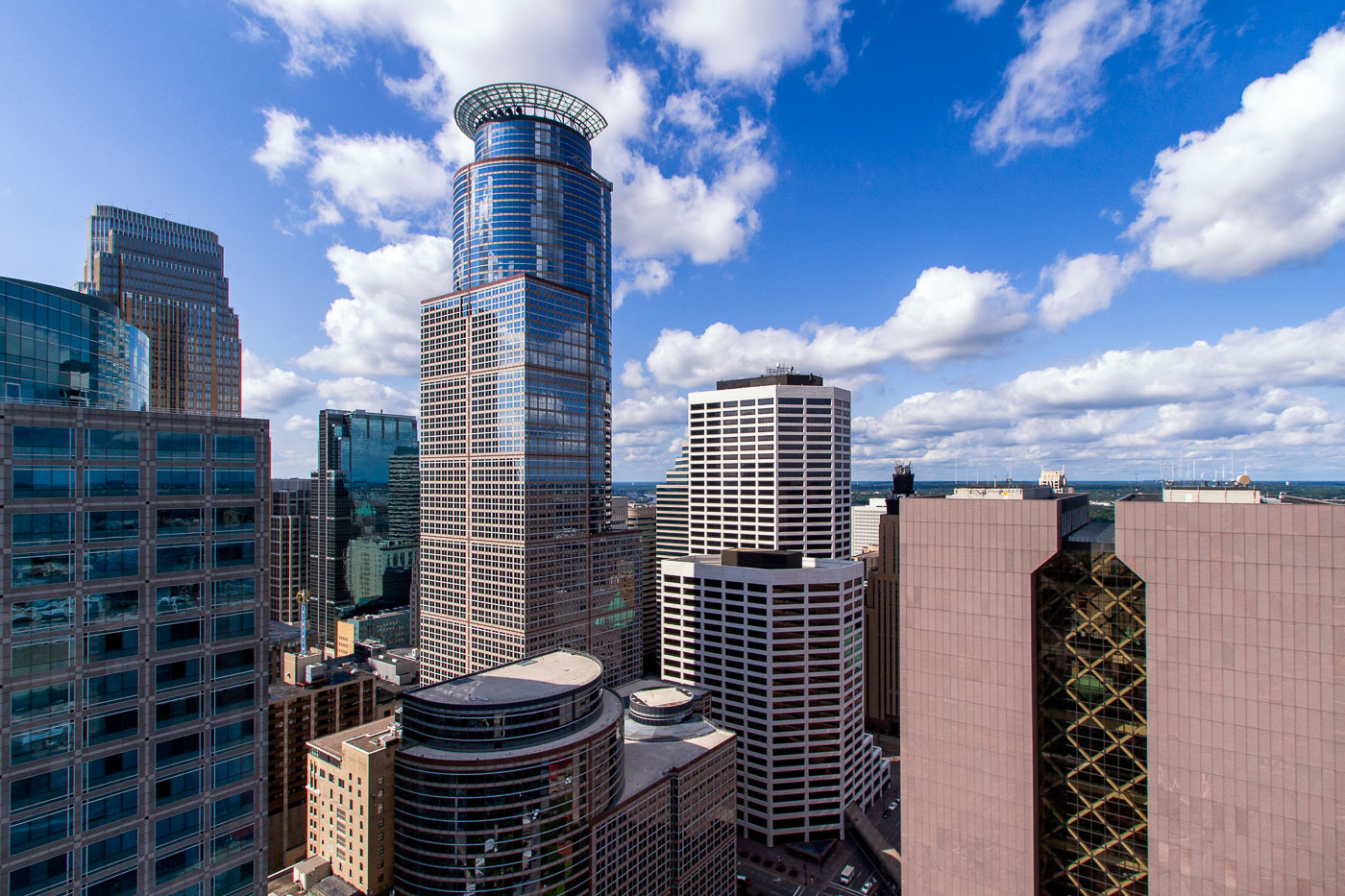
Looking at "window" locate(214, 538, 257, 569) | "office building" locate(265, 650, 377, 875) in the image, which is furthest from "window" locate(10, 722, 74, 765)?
"office building" locate(265, 650, 377, 875)

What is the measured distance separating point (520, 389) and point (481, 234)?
66644mm

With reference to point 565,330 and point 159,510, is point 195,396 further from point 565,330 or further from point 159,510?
point 159,510

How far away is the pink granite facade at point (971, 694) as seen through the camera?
45031 millimetres

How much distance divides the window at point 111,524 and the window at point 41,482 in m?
1.87

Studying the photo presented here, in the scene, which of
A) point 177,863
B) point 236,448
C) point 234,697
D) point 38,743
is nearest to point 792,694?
point 234,697

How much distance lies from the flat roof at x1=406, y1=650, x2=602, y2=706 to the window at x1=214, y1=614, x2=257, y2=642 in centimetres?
4576

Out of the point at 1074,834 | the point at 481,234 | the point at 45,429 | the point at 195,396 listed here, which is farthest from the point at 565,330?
the point at 1074,834

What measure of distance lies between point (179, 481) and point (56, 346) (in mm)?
15441

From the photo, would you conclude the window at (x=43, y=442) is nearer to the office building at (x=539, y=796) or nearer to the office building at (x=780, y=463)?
the office building at (x=539, y=796)

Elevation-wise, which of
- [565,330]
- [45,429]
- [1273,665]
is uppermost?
[565,330]

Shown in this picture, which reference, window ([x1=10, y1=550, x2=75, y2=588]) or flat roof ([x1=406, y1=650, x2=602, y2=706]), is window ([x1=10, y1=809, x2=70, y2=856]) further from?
flat roof ([x1=406, y1=650, x2=602, y2=706])

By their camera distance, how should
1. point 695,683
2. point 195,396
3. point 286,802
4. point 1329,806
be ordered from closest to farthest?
1. point 1329,806
2. point 286,802
3. point 695,683
4. point 195,396

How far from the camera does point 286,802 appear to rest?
388 ft

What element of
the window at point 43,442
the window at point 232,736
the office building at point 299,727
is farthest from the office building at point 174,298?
the window at point 232,736
